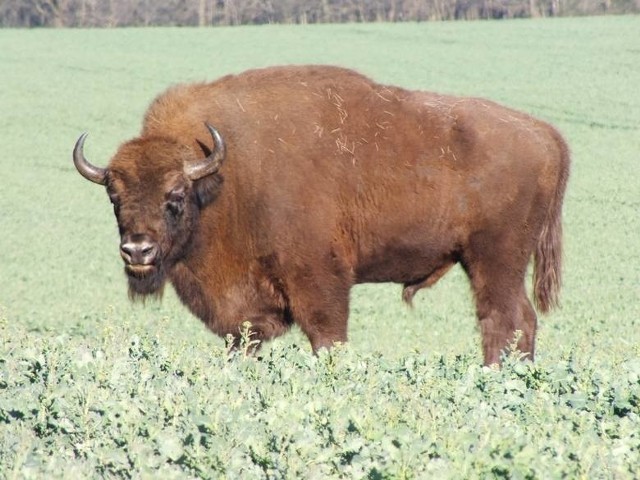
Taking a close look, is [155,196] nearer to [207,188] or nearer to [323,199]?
[207,188]

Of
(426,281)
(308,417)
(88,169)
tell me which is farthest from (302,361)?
(426,281)

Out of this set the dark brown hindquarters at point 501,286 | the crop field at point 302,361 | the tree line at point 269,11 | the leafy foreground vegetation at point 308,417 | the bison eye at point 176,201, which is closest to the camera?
the leafy foreground vegetation at point 308,417

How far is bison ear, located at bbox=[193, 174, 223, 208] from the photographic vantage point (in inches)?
362

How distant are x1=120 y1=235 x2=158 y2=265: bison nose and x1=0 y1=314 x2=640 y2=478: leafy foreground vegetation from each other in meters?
0.97

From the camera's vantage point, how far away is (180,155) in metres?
9.14

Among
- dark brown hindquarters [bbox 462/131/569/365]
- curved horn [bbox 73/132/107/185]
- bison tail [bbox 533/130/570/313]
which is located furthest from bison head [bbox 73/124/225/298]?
bison tail [bbox 533/130/570/313]

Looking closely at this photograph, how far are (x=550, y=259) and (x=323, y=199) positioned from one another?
2.11 m

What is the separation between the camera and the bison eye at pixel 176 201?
8.96 metres

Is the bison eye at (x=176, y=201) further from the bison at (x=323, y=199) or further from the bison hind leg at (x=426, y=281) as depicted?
the bison hind leg at (x=426, y=281)

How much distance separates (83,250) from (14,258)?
1.06 meters

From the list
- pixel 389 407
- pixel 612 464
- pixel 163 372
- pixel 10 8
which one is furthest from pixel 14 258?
pixel 10 8

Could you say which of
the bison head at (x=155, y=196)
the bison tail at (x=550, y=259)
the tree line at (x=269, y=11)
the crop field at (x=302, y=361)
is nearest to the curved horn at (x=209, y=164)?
the bison head at (x=155, y=196)

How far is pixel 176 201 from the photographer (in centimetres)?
902

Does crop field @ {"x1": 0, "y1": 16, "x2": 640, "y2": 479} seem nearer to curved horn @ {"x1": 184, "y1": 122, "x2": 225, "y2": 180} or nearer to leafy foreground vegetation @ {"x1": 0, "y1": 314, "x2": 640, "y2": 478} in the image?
leafy foreground vegetation @ {"x1": 0, "y1": 314, "x2": 640, "y2": 478}
